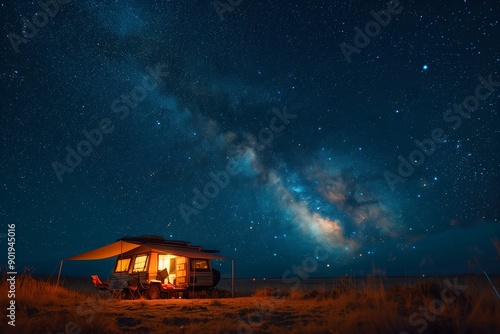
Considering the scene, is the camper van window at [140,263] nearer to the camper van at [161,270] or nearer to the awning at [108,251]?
the camper van at [161,270]

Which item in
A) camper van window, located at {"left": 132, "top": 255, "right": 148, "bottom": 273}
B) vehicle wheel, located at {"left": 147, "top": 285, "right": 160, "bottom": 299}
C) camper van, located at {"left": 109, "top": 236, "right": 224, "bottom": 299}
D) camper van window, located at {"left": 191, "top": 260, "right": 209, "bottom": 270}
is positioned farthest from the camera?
camper van window, located at {"left": 191, "top": 260, "right": 209, "bottom": 270}

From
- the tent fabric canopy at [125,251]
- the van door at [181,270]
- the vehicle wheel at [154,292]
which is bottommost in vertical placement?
the vehicle wheel at [154,292]

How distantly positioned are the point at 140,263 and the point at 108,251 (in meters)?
1.36

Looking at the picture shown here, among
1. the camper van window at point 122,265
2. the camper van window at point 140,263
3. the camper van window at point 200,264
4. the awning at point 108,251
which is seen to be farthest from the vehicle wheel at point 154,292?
the camper van window at point 122,265

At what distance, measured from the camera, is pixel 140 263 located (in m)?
15.2

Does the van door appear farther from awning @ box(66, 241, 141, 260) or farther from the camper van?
awning @ box(66, 241, 141, 260)

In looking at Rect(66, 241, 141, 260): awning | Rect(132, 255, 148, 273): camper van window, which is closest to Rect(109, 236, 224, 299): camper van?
Rect(132, 255, 148, 273): camper van window

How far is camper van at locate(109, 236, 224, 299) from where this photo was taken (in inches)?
557

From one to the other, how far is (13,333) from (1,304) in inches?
146

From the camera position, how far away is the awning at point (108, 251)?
14552 millimetres

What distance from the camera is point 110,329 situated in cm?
537

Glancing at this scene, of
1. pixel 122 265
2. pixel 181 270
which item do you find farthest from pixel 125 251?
pixel 181 270

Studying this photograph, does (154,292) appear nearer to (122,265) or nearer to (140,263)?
(140,263)

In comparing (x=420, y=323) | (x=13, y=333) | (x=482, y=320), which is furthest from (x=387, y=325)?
(x=13, y=333)
